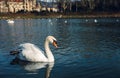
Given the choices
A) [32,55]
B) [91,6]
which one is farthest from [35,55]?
[91,6]

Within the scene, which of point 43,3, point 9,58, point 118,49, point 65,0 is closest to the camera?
point 9,58

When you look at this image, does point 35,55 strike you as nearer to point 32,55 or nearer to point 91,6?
point 32,55

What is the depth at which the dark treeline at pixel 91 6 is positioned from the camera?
116 m

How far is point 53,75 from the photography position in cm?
1492

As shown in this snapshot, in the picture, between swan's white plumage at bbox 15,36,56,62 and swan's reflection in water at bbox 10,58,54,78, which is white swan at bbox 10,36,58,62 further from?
swan's reflection in water at bbox 10,58,54,78

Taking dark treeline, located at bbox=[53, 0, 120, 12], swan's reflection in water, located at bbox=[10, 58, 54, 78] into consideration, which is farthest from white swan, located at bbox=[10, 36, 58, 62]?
dark treeline, located at bbox=[53, 0, 120, 12]

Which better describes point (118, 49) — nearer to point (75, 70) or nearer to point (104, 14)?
point (75, 70)

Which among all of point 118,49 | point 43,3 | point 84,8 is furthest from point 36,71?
point 43,3

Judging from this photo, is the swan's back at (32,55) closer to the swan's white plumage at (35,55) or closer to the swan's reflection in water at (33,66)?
the swan's white plumage at (35,55)

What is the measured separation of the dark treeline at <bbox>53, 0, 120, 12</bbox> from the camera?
116 m

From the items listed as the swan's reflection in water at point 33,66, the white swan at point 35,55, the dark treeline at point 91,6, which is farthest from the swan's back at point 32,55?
the dark treeline at point 91,6

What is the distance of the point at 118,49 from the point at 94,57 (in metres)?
3.90

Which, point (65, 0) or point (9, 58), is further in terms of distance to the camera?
point (65, 0)

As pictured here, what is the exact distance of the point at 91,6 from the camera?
393ft
